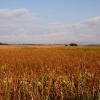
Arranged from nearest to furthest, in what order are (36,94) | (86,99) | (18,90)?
(86,99) < (36,94) < (18,90)

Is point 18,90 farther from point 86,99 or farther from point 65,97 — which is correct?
point 86,99

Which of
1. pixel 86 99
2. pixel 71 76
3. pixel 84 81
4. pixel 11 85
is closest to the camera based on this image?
pixel 86 99

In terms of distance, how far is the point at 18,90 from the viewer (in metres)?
7.09

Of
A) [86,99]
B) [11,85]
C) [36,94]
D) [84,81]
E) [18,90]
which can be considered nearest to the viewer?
[86,99]

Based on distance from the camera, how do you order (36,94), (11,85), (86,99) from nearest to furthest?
(86,99) < (36,94) < (11,85)

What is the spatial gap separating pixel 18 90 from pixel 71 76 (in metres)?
2.40

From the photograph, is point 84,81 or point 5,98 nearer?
point 5,98

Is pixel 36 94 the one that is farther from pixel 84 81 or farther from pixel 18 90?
pixel 84 81

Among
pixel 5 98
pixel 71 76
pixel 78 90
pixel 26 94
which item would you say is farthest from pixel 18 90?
pixel 71 76

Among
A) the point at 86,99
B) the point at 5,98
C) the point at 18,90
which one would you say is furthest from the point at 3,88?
the point at 86,99

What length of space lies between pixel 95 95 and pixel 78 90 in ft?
3.43

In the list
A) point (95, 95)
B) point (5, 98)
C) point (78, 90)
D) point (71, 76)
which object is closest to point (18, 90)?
point (5, 98)

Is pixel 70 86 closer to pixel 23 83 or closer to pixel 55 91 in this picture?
pixel 55 91

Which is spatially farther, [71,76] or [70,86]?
[71,76]
